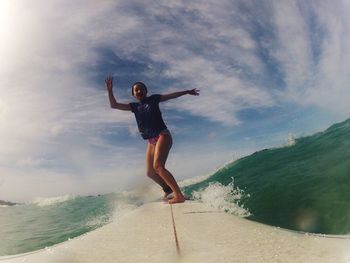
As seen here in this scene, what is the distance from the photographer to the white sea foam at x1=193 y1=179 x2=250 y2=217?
221 inches

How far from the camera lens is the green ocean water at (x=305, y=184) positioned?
4.30 metres

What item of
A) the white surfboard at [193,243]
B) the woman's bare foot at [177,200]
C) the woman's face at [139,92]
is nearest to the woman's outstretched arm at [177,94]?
the woman's face at [139,92]

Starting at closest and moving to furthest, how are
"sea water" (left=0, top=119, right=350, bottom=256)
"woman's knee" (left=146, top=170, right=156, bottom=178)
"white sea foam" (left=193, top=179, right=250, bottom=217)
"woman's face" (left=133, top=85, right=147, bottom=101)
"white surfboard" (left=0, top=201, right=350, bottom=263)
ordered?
"white surfboard" (left=0, top=201, right=350, bottom=263), "woman's face" (left=133, top=85, right=147, bottom=101), "woman's knee" (left=146, top=170, right=156, bottom=178), "sea water" (left=0, top=119, right=350, bottom=256), "white sea foam" (left=193, top=179, right=250, bottom=217)

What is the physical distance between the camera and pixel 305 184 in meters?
5.26

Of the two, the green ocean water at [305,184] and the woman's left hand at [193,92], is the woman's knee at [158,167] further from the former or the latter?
the woman's left hand at [193,92]

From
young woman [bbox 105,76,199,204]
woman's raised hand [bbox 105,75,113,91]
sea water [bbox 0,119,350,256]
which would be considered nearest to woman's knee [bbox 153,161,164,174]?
young woman [bbox 105,76,199,204]

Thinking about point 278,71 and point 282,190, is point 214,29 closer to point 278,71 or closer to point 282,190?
point 278,71

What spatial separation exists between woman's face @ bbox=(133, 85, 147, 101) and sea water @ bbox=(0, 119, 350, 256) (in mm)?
1123

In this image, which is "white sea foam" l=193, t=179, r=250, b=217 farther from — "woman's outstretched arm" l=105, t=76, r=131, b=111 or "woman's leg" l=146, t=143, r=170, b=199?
"woman's outstretched arm" l=105, t=76, r=131, b=111

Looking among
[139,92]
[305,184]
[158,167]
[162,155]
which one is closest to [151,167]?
[158,167]

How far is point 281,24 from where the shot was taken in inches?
139

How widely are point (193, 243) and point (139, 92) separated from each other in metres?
1.57

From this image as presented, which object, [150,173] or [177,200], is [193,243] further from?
[177,200]

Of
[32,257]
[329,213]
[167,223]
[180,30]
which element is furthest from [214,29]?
[32,257]
